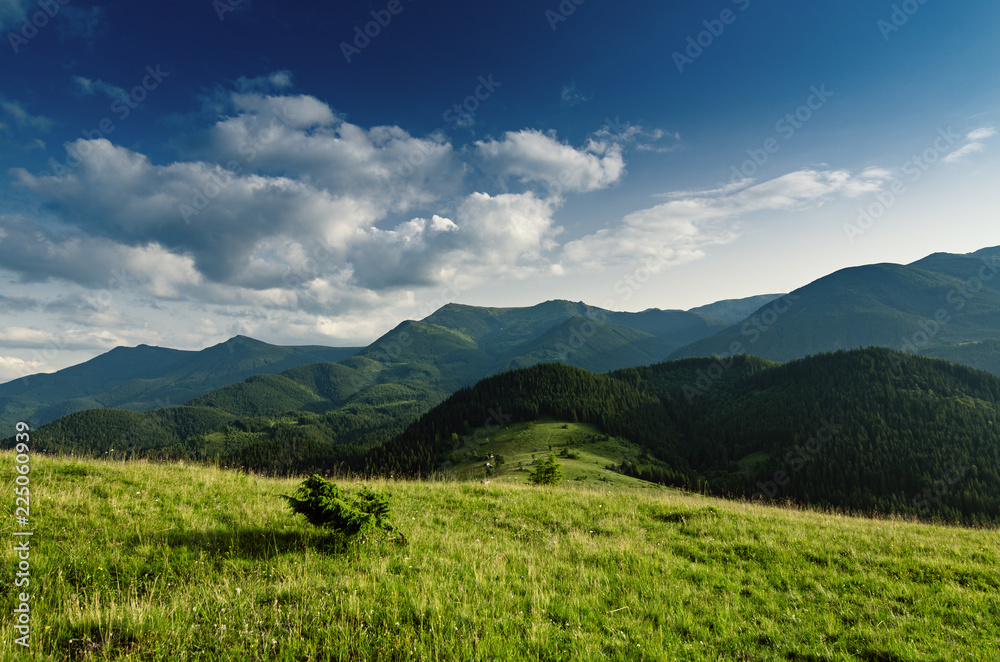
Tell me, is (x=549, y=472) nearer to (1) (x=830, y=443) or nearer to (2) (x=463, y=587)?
(2) (x=463, y=587)

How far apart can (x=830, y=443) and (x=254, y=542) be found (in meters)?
204

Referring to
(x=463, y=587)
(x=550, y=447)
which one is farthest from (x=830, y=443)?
(x=463, y=587)

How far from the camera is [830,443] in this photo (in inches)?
6196

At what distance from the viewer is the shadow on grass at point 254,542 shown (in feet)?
29.0

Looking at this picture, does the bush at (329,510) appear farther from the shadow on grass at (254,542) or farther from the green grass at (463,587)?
the green grass at (463,587)

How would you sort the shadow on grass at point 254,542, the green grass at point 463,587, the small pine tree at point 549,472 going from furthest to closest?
the small pine tree at point 549,472
the shadow on grass at point 254,542
the green grass at point 463,587

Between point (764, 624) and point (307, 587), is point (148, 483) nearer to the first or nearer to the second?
point (307, 587)

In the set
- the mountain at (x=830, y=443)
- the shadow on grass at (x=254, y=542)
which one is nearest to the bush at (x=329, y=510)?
the shadow on grass at (x=254, y=542)

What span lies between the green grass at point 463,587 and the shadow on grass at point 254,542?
0.22 ft

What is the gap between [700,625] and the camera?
24.3 feet

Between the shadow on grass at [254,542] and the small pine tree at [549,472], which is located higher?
Result: the shadow on grass at [254,542]

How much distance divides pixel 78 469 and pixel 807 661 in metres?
20.7

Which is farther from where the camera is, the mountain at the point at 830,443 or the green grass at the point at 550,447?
the mountain at the point at 830,443

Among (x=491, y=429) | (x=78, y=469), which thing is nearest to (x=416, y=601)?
(x=78, y=469)
